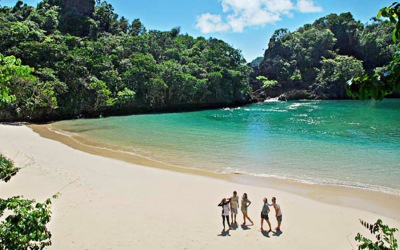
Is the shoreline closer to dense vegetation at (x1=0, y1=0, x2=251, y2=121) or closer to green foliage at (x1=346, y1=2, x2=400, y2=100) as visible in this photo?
green foliage at (x1=346, y1=2, x2=400, y2=100)

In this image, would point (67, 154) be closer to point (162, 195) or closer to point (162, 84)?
point (162, 195)

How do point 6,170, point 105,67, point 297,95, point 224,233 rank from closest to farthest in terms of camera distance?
1. point 224,233
2. point 6,170
3. point 105,67
4. point 297,95

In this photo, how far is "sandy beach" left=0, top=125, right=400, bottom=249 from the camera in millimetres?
10070

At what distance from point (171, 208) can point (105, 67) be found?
49.9 meters

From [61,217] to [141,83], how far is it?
163ft

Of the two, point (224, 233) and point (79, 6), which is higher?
point (79, 6)

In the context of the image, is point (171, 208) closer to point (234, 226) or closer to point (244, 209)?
point (234, 226)

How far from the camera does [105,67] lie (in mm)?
57562

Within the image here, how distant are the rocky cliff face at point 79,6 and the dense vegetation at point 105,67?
0.64m

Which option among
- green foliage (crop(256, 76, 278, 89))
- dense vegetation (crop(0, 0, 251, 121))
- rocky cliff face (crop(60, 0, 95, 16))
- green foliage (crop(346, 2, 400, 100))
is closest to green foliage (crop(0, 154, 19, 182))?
dense vegetation (crop(0, 0, 251, 121))

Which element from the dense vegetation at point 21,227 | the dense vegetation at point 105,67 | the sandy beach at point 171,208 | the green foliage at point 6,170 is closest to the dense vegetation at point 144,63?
the dense vegetation at point 105,67

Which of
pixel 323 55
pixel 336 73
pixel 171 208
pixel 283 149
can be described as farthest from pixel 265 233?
pixel 323 55

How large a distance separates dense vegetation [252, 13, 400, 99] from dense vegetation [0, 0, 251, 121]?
70.6 feet

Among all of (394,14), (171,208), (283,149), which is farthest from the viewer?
(283,149)
